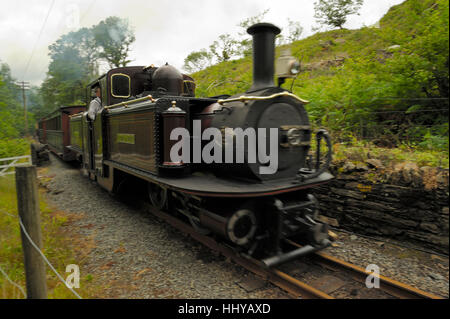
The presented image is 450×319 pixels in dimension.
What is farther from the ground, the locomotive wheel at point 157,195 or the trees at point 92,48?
the trees at point 92,48

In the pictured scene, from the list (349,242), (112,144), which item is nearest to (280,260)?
(349,242)

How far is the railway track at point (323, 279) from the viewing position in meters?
3.16

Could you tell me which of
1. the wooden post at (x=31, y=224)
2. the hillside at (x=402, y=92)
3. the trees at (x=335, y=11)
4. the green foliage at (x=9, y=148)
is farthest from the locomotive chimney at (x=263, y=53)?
the trees at (x=335, y=11)

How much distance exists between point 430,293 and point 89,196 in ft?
25.2

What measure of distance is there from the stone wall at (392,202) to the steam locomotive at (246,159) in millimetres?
927

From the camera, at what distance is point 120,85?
6.74 m

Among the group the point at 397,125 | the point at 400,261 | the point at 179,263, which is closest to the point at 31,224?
the point at 179,263

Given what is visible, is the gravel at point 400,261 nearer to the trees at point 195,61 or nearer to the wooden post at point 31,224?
the wooden post at point 31,224

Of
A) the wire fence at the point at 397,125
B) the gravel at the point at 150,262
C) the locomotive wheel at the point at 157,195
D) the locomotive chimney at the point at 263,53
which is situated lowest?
the gravel at the point at 150,262

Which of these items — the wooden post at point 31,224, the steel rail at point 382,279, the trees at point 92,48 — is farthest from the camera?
the trees at point 92,48

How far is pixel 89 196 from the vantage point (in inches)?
313

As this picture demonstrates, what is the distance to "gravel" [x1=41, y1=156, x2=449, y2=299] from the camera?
343 centimetres

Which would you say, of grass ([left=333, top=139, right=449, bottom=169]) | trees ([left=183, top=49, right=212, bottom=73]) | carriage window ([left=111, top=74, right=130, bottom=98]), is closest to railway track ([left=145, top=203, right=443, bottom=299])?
grass ([left=333, top=139, right=449, bottom=169])
